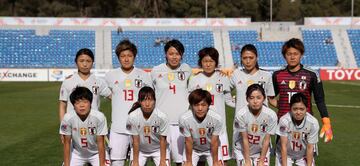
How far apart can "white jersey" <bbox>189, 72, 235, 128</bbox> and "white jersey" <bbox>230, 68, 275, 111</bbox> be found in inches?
6.9

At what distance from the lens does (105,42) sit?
49125mm

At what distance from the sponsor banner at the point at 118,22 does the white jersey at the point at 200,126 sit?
44.4 metres

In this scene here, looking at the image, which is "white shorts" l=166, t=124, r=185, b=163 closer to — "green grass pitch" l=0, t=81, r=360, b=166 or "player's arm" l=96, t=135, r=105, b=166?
"player's arm" l=96, t=135, r=105, b=166

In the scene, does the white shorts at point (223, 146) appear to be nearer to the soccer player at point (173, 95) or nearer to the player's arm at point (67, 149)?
the soccer player at point (173, 95)

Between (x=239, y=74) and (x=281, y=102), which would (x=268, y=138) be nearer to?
(x=281, y=102)

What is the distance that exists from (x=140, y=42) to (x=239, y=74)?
141ft

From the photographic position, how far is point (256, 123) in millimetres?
6832

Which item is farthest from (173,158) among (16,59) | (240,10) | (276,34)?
(240,10)

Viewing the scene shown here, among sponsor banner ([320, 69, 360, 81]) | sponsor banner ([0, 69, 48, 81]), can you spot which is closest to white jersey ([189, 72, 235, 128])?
sponsor banner ([0, 69, 48, 81])

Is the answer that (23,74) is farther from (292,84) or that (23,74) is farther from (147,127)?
(292,84)

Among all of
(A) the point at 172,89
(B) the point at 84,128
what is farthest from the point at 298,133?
(B) the point at 84,128

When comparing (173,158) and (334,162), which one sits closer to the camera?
(173,158)

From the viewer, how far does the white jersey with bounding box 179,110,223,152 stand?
681 centimetres

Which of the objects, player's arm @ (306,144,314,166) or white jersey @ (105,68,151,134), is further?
white jersey @ (105,68,151,134)
